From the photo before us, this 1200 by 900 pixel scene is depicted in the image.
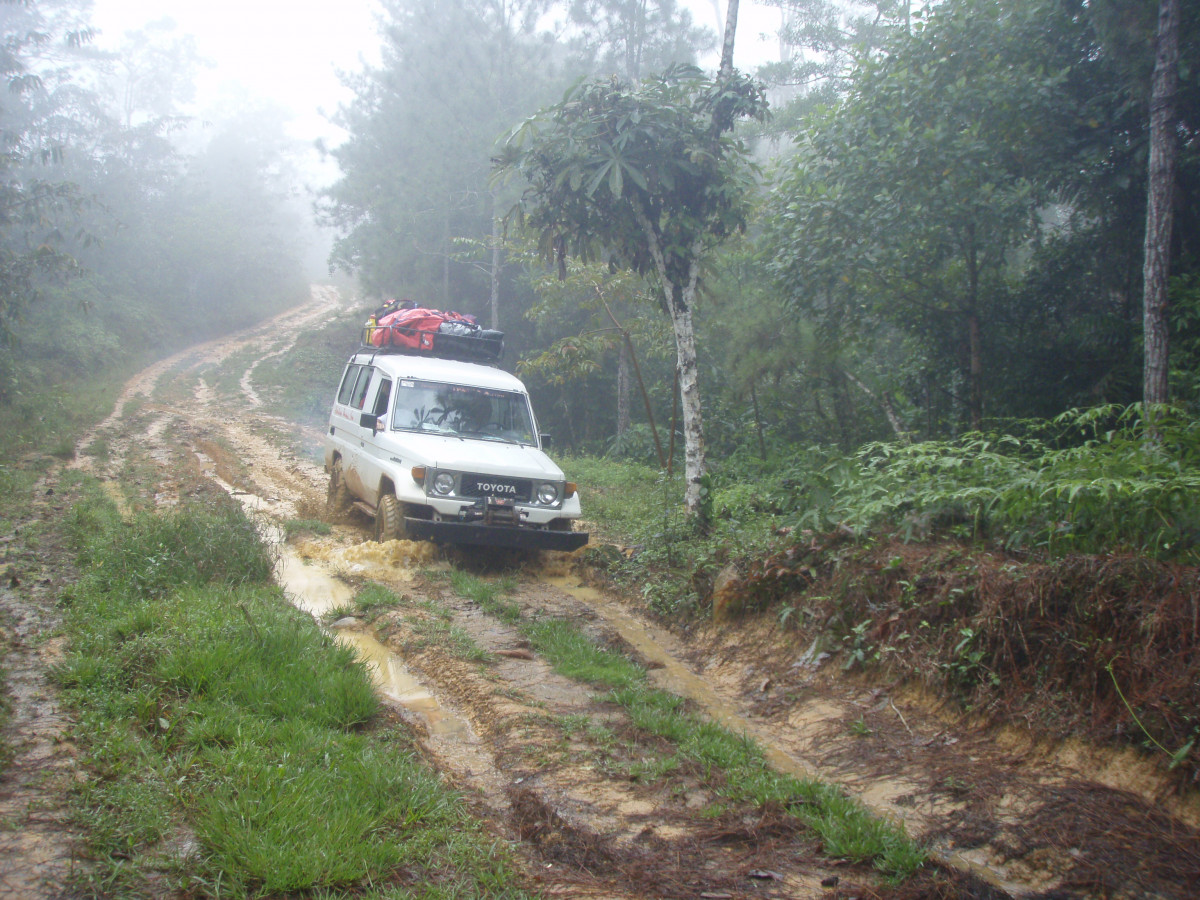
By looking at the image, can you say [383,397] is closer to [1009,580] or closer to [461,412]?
[461,412]

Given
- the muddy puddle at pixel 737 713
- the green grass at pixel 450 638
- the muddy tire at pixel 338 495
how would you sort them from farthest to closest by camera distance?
1. the muddy tire at pixel 338 495
2. the green grass at pixel 450 638
3. the muddy puddle at pixel 737 713

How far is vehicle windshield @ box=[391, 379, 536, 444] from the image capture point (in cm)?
856

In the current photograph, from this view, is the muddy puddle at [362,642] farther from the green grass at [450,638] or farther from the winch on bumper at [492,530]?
the winch on bumper at [492,530]

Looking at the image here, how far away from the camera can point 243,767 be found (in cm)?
341

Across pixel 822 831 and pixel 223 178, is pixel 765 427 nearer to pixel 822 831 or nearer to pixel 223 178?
Answer: pixel 822 831

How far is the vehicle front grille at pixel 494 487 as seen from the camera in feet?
24.9

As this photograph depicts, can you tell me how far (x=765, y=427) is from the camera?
13.6 metres

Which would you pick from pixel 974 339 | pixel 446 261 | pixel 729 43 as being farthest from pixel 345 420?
pixel 446 261

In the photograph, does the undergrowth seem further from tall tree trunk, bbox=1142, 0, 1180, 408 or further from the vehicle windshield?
the vehicle windshield

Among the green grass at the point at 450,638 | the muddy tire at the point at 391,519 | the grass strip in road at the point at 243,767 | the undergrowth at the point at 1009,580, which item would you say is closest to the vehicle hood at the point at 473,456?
the muddy tire at the point at 391,519

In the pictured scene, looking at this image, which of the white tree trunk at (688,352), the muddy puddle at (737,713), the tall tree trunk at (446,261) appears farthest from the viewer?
the tall tree trunk at (446,261)

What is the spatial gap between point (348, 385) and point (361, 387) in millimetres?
716

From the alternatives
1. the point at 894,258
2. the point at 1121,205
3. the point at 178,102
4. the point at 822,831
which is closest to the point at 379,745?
the point at 822,831

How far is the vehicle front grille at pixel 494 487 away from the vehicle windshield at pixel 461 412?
1.07 metres
